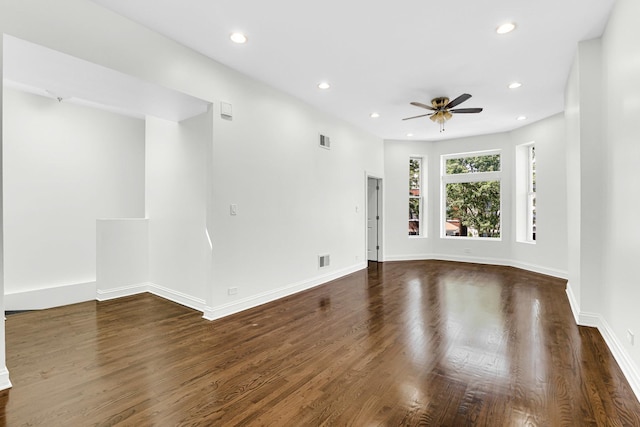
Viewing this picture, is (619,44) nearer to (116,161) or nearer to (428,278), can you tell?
(428,278)

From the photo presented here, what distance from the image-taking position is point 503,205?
23.1ft

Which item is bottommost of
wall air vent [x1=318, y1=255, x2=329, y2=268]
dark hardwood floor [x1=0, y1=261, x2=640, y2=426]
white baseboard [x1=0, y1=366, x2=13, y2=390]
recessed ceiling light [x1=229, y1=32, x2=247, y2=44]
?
dark hardwood floor [x1=0, y1=261, x2=640, y2=426]

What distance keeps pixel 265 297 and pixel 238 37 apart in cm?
317

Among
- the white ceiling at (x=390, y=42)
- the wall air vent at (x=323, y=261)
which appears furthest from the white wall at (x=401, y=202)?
the white ceiling at (x=390, y=42)

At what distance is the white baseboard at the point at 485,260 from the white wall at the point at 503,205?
0.05 ft

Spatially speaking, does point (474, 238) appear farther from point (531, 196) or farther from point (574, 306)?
point (574, 306)

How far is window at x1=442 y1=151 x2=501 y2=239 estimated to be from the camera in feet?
23.8

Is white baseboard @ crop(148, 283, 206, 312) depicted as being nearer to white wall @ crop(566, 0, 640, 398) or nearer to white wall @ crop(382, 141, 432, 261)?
white wall @ crop(566, 0, 640, 398)

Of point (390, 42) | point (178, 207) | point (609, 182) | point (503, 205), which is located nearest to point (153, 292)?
point (178, 207)

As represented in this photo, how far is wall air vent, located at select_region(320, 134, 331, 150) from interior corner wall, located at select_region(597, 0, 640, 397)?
3640mm

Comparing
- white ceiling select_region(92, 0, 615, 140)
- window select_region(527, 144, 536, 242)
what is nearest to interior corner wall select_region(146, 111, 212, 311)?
→ white ceiling select_region(92, 0, 615, 140)

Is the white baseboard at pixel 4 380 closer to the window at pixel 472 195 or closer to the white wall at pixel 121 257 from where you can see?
the white wall at pixel 121 257

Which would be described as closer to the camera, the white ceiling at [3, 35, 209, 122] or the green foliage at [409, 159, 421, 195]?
the white ceiling at [3, 35, 209, 122]

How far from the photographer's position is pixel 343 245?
6004 millimetres
